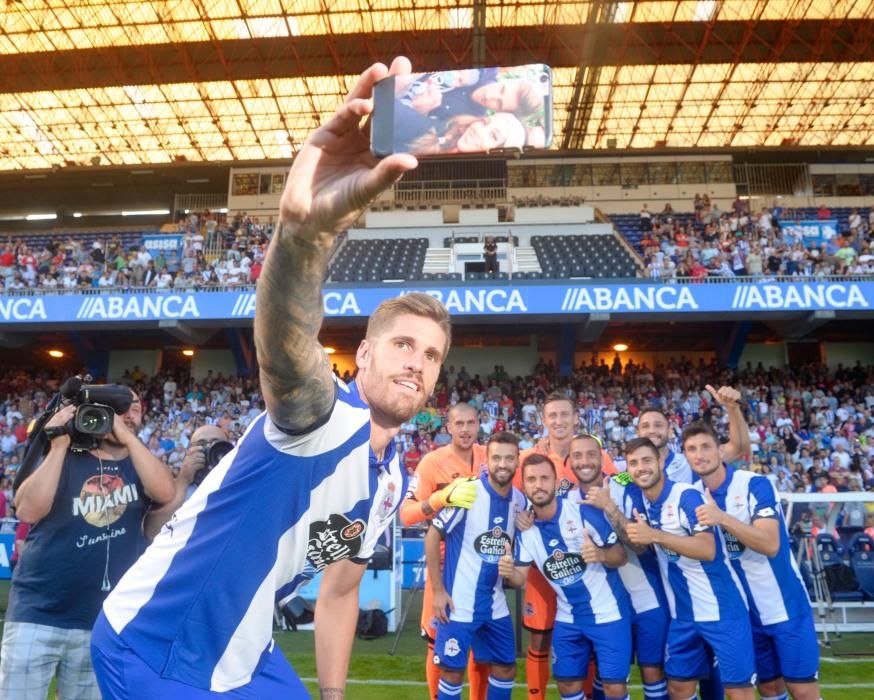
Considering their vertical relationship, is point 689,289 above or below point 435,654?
above

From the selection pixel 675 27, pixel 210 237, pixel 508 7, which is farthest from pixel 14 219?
pixel 675 27

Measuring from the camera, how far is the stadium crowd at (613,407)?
14.4m

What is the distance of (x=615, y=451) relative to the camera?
14578mm

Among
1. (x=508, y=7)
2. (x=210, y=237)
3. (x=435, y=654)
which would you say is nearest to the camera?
(x=435, y=654)

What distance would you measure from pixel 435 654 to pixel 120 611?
315cm

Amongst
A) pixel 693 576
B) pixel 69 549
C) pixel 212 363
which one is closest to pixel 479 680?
pixel 693 576

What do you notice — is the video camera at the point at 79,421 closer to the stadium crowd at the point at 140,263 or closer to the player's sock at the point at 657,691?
the player's sock at the point at 657,691

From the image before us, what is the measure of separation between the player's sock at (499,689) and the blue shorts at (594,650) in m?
0.34

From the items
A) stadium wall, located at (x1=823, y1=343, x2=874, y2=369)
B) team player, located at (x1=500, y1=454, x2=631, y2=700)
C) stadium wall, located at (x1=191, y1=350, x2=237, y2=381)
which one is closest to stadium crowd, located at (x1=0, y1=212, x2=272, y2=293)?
stadium wall, located at (x1=191, y1=350, x2=237, y2=381)

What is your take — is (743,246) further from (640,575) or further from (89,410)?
(89,410)

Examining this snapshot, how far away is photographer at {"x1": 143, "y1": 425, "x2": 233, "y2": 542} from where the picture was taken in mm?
2926

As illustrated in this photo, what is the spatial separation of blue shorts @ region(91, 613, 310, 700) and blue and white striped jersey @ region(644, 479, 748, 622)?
9.78ft

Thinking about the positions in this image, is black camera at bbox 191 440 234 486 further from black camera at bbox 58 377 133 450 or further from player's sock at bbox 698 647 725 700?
Result: player's sock at bbox 698 647 725 700

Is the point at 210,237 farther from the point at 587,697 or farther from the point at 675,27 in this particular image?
the point at 587,697
